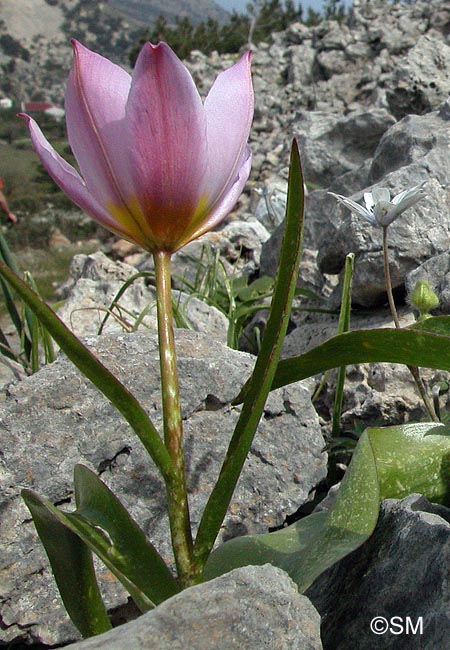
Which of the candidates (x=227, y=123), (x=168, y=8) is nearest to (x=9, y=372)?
(x=227, y=123)

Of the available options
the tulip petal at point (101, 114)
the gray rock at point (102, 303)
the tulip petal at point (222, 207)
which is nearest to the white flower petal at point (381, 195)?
the tulip petal at point (222, 207)

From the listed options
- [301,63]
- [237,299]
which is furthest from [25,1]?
[237,299]

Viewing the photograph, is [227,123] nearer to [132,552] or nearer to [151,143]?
[151,143]

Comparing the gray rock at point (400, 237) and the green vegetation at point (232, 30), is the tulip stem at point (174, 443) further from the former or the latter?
the green vegetation at point (232, 30)

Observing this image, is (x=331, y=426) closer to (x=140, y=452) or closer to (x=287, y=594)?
(x=140, y=452)

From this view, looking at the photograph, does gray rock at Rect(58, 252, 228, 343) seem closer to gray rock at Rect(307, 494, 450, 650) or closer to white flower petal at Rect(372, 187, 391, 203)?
white flower petal at Rect(372, 187, 391, 203)

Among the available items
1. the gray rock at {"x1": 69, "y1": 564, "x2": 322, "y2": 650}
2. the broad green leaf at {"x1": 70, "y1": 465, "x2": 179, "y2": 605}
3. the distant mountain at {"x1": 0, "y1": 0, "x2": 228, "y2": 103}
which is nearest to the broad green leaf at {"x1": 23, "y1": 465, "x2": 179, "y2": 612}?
the broad green leaf at {"x1": 70, "y1": 465, "x2": 179, "y2": 605}

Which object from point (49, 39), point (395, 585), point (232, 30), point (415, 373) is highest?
point (49, 39)

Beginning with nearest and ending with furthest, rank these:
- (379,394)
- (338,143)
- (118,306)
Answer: (379,394)
(118,306)
(338,143)
